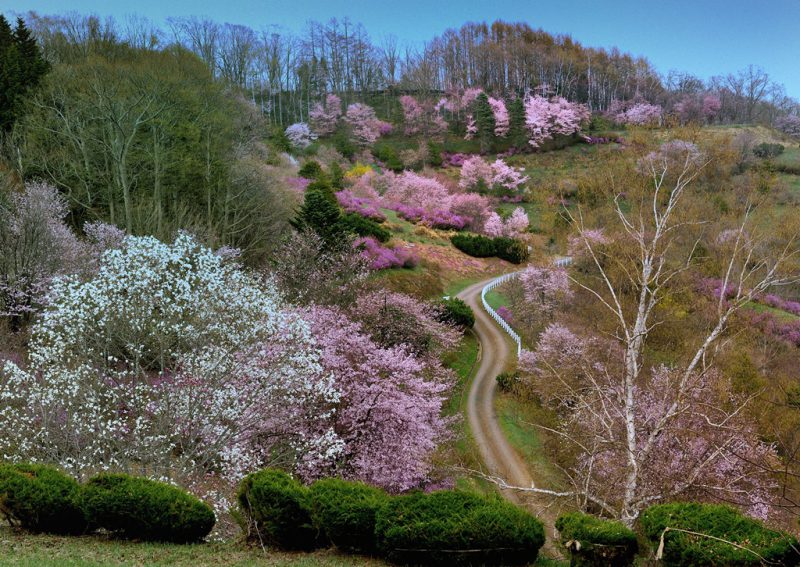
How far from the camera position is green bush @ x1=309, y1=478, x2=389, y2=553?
8.55 m

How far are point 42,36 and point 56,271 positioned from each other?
41.5 m

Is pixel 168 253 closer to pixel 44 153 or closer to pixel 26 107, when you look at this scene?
pixel 44 153

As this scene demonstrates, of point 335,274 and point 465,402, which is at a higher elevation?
point 335,274

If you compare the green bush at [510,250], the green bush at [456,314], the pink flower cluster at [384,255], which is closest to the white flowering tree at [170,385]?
the green bush at [456,314]

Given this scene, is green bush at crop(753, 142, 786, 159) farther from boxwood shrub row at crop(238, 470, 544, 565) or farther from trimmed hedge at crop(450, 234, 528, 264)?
boxwood shrub row at crop(238, 470, 544, 565)

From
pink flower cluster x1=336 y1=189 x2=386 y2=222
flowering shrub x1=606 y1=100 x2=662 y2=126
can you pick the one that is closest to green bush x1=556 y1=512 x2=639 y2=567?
pink flower cluster x1=336 y1=189 x2=386 y2=222

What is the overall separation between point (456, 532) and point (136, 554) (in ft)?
14.9

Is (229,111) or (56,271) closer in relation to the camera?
(56,271)

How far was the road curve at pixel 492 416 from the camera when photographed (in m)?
20.6

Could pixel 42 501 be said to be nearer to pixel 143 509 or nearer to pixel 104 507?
pixel 104 507

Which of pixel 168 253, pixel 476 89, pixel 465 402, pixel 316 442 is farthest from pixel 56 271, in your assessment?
pixel 476 89

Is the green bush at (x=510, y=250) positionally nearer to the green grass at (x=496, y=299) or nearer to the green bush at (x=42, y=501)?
the green grass at (x=496, y=299)

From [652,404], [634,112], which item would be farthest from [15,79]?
[634,112]

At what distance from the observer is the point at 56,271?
984 inches
